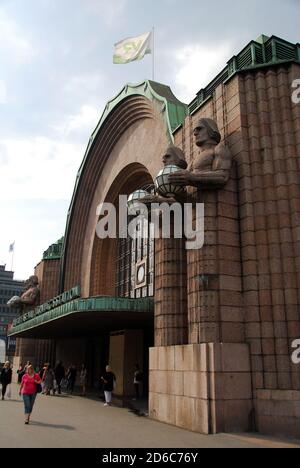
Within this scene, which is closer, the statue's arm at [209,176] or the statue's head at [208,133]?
the statue's arm at [209,176]

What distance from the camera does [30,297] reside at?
37.0 metres

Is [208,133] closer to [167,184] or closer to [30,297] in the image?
[167,184]

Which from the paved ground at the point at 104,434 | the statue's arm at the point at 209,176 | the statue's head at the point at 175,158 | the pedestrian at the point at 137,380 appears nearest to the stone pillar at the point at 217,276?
the statue's arm at the point at 209,176

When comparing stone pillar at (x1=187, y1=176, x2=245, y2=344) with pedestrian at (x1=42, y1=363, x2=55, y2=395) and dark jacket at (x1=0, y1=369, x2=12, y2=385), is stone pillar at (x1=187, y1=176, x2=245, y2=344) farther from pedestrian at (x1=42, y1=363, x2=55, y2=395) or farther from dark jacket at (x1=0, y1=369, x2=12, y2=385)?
pedestrian at (x1=42, y1=363, x2=55, y2=395)

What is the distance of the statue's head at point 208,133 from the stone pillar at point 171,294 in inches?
140

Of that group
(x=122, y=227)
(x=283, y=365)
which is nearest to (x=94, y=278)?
(x=122, y=227)

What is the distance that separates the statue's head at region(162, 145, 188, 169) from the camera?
52.5 ft

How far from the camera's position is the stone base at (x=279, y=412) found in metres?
11.1

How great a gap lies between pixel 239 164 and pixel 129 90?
13939 millimetres

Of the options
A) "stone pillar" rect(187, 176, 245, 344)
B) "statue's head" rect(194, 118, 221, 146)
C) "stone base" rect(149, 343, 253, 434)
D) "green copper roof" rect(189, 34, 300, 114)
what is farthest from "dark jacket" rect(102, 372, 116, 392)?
"green copper roof" rect(189, 34, 300, 114)

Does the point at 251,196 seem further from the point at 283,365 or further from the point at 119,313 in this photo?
the point at 119,313

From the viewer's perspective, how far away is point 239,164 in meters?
14.0

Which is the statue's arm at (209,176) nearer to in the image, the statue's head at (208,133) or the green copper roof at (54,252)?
the statue's head at (208,133)

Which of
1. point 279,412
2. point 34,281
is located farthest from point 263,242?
point 34,281
